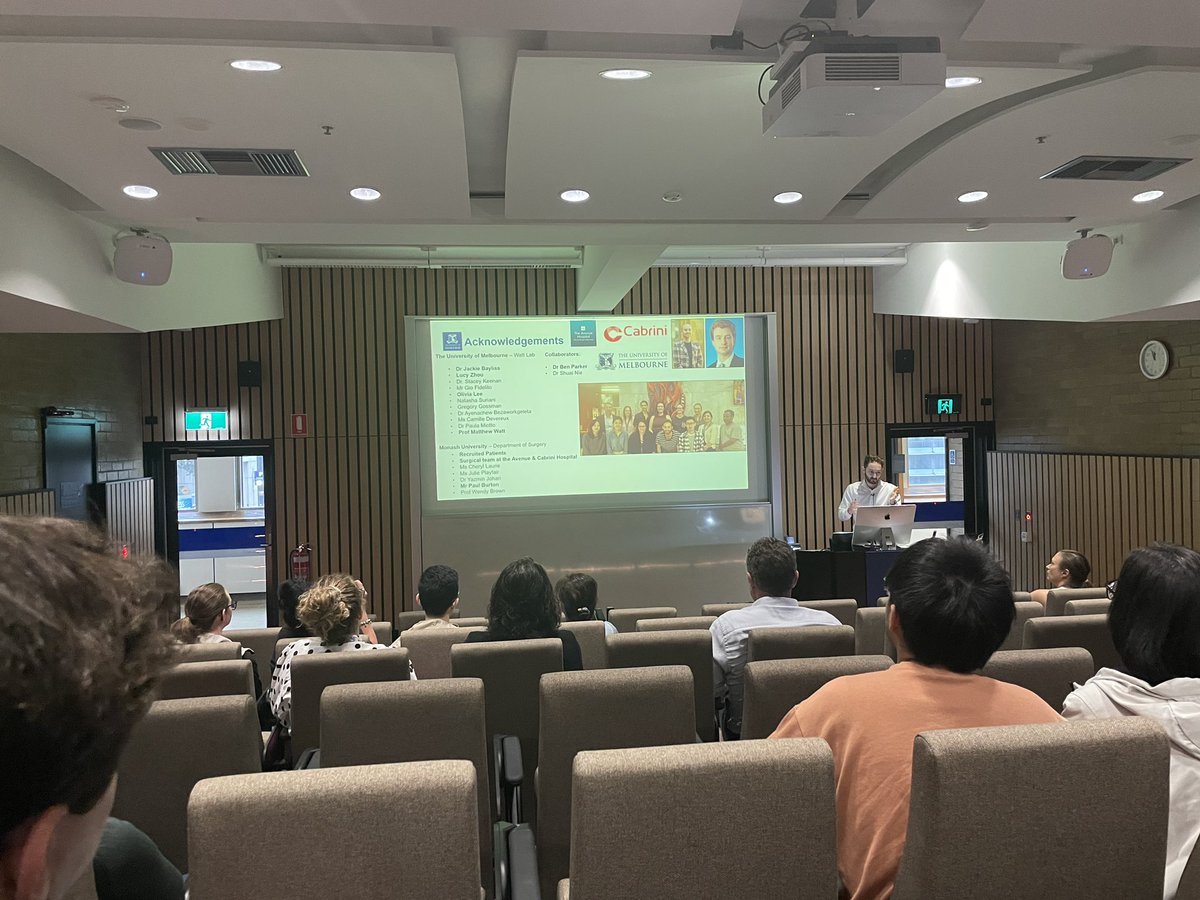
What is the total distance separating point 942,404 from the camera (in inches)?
402

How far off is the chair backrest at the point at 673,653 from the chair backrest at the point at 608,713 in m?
0.73

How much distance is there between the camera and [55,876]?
0.61m

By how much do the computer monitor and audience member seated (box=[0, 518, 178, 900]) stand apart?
736 cm

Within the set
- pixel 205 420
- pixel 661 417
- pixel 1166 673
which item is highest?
pixel 205 420

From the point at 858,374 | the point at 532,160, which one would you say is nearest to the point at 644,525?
the point at 858,374

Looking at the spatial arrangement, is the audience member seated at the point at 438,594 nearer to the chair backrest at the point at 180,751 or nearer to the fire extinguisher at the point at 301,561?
the chair backrest at the point at 180,751

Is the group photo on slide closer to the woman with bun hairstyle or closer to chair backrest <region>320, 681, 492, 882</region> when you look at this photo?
the woman with bun hairstyle

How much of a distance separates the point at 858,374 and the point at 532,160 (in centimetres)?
680

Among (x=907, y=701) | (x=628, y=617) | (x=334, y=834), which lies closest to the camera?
(x=334, y=834)

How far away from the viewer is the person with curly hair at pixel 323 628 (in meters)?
3.57

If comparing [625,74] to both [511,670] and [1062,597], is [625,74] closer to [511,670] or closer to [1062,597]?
[511,670]

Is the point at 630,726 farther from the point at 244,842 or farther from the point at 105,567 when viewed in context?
the point at 105,567

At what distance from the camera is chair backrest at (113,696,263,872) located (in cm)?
→ 239

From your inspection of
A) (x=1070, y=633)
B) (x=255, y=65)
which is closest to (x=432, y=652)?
(x=255, y=65)
